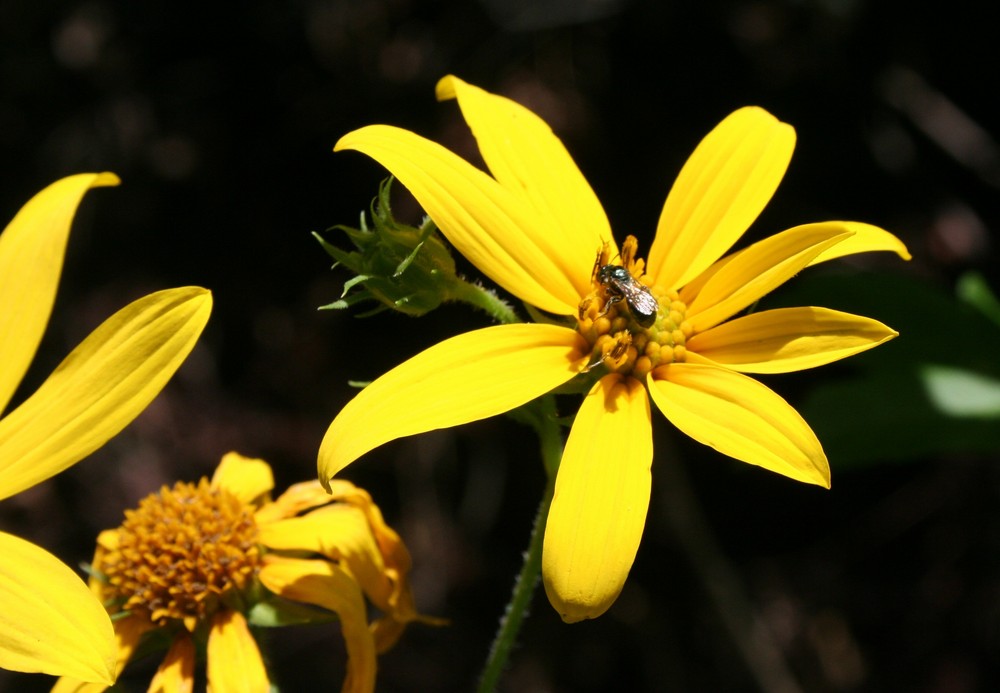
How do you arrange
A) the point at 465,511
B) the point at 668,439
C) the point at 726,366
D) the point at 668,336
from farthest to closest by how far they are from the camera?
1. the point at 465,511
2. the point at 668,439
3. the point at 668,336
4. the point at 726,366

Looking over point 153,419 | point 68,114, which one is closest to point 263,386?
point 153,419

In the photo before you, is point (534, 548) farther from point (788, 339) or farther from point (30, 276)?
point (30, 276)

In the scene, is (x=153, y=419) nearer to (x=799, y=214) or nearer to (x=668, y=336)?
(x=799, y=214)

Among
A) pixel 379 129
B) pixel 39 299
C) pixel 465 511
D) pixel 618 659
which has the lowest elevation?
pixel 618 659

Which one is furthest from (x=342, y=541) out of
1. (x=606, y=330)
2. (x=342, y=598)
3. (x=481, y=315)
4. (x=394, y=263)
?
(x=481, y=315)

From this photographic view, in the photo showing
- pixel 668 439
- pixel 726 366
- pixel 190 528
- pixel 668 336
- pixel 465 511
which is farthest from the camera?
pixel 465 511
